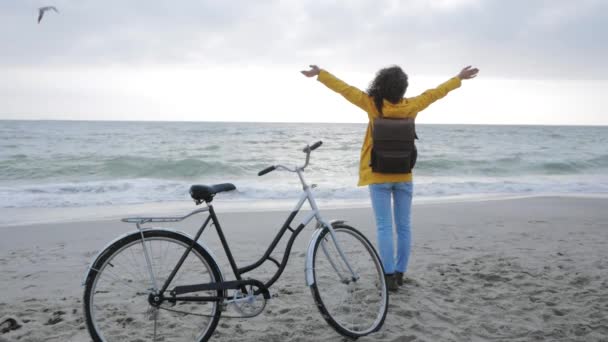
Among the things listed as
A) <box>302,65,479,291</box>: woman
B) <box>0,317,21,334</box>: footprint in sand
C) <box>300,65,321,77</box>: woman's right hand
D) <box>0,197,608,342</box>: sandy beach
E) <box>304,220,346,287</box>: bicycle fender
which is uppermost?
<box>300,65,321,77</box>: woman's right hand

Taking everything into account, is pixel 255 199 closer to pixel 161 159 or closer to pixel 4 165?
pixel 161 159

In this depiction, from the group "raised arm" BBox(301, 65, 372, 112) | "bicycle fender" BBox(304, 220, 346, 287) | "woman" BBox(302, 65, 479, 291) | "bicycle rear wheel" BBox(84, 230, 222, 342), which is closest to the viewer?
"bicycle rear wheel" BBox(84, 230, 222, 342)

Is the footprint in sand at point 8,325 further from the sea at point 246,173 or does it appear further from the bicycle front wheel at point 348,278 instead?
the sea at point 246,173

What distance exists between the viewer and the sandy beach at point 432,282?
3285mm

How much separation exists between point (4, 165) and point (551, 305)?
21.0 m

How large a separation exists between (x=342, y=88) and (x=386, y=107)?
41cm

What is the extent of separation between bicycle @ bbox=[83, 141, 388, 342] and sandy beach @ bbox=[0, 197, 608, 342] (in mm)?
225

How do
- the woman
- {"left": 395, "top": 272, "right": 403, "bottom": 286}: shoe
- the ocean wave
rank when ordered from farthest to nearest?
the ocean wave < {"left": 395, "top": 272, "right": 403, "bottom": 286}: shoe < the woman

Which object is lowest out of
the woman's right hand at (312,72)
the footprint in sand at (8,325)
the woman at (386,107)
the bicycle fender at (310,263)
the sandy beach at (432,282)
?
the sandy beach at (432,282)

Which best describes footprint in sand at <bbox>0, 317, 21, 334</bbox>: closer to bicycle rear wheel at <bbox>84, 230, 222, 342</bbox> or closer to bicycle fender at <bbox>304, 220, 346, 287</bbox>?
bicycle rear wheel at <bbox>84, 230, 222, 342</bbox>

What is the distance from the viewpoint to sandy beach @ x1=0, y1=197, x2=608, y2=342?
3285 mm

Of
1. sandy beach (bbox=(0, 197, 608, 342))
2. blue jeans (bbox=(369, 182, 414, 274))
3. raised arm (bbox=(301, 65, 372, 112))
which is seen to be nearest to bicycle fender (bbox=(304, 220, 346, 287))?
sandy beach (bbox=(0, 197, 608, 342))

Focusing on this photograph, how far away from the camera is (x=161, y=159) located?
21.1 m

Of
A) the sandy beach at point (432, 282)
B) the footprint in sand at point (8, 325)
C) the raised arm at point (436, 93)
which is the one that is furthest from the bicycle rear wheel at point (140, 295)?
the raised arm at point (436, 93)
